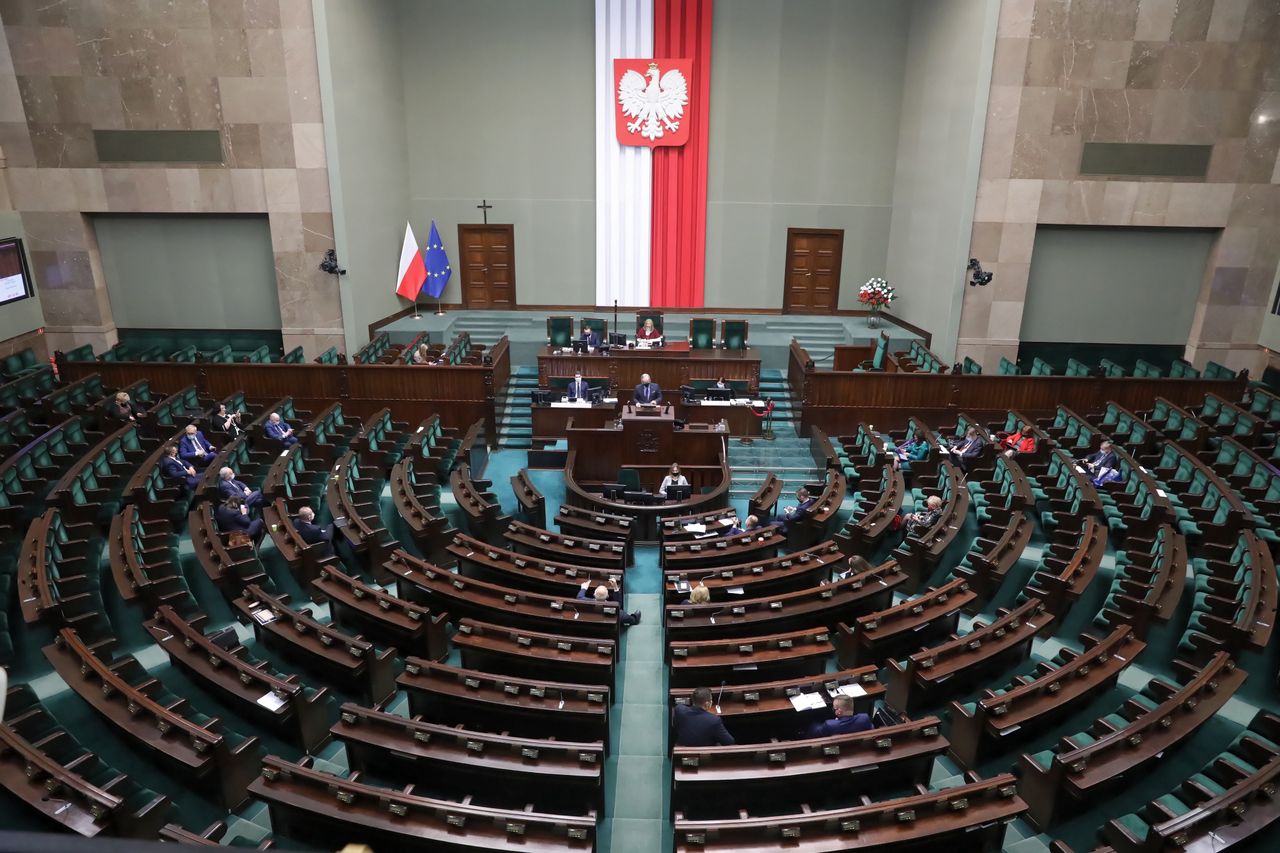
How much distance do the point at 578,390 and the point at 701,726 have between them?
334 inches

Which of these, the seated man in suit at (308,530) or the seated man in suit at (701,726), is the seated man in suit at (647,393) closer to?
the seated man in suit at (308,530)

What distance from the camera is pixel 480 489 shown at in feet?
36.0

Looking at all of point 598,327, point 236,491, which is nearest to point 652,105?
point 598,327

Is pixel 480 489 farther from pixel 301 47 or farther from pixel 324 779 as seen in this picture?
pixel 301 47

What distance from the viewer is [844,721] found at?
585 cm

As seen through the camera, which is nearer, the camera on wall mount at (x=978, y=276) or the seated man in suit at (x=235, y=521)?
the seated man in suit at (x=235, y=521)

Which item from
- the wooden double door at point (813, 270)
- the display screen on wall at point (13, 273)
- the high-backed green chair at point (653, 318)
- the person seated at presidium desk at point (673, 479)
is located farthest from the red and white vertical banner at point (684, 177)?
the display screen on wall at point (13, 273)

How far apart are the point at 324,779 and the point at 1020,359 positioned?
15459 millimetres

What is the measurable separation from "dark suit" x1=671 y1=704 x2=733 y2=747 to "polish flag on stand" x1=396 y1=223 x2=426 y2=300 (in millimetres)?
13810

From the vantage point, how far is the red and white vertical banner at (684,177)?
17000mm

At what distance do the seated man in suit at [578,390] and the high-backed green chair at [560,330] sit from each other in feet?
7.59

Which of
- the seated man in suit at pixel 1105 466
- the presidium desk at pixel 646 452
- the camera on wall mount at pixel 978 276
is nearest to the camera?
the seated man in suit at pixel 1105 466

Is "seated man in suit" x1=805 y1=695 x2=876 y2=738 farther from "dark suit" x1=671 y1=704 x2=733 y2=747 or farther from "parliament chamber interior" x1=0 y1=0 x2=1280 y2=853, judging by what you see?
"dark suit" x1=671 y1=704 x2=733 y2=747

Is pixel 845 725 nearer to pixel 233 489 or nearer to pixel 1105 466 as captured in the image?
pixel 1105 466
